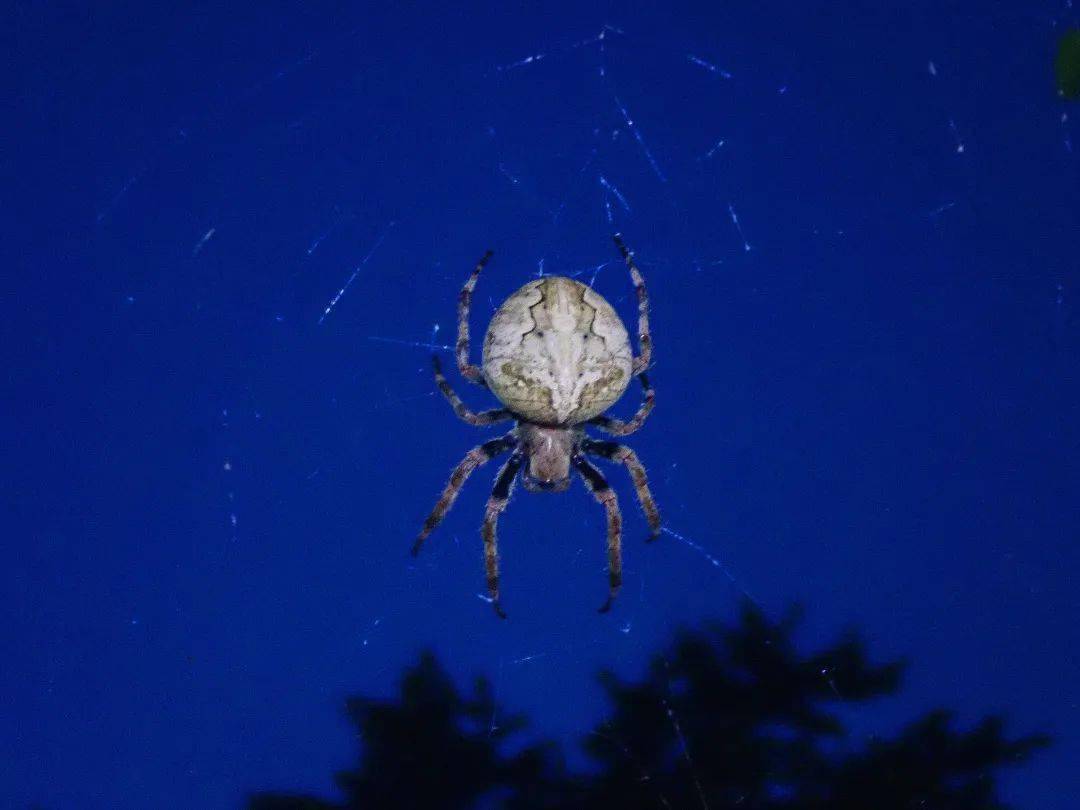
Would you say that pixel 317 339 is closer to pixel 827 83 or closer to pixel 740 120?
pixel 740 120

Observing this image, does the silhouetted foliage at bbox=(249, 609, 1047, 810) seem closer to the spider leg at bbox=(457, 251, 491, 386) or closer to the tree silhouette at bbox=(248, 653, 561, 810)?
the tree silhouette at bbox=(248, 653, 561, 810)

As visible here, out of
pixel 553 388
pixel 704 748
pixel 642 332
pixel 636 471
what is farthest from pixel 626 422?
pixel 704 748

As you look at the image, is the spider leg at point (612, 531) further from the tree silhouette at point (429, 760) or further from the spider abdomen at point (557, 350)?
the tree silhouette at point (429, 760)

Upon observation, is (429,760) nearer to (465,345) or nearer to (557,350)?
(465,345)

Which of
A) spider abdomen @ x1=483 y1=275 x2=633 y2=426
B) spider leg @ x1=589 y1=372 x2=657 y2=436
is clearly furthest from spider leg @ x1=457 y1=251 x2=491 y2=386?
spider leg @ x1=589 y1=372 x2=657 y2=436

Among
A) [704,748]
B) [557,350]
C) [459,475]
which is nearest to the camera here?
[557,350]

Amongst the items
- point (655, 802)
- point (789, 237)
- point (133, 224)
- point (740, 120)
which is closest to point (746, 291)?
point (789, 237)


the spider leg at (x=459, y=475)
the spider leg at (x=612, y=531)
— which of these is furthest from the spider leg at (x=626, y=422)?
the spider leg at (x=459, y=475)
